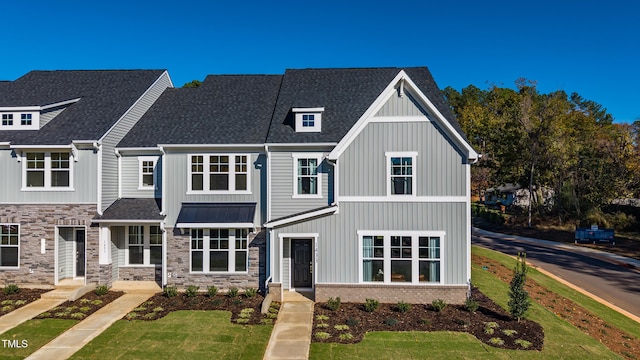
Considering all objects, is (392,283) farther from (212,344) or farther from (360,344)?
(212,344)

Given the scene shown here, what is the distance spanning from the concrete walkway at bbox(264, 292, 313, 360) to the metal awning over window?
3675 millimetres

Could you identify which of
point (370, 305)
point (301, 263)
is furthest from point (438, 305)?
point (301, 263)

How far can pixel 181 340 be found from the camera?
12336 millimetres

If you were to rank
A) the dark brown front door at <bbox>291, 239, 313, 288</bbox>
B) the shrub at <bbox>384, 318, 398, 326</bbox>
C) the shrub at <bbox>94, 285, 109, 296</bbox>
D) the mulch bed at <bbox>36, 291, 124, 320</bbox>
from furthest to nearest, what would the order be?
the dark brown front door at <bbox>291, 239, 313, 288</bbox>, the shrub at <bbox>94, 285, 109, 296</bbox>, the mulch bed at <bbox>36, 291, 124, 320</bbox>, the shrub at <bbox>384, 318, 398, 326</bbox>

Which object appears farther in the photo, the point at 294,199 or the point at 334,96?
the point at 334,96

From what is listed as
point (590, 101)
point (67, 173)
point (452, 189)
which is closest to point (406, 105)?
point (452, 189)

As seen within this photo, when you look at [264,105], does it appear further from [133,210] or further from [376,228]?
[376,228]

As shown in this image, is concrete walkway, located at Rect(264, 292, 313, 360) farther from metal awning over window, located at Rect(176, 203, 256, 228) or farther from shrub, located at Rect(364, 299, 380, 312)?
metal awning over window, located at Rect(176, 203, 256, 228)

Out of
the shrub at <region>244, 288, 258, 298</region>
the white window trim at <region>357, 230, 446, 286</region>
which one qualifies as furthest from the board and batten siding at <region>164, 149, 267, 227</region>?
the white window trim at <region>357, 230, 446, 286</region>

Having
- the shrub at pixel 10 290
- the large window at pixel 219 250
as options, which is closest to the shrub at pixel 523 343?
the large window at pixel 219 250

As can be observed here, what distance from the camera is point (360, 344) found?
12109 millimetres

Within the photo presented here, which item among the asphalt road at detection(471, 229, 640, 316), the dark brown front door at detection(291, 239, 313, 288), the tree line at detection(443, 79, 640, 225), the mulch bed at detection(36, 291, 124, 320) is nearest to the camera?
the mulch bed at detection(36, 291, 124, 320)

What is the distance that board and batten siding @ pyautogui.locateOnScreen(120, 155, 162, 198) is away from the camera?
60.7ft

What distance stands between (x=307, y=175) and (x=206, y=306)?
6622 mm
